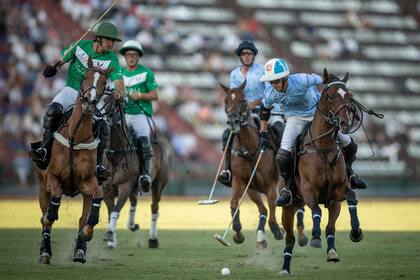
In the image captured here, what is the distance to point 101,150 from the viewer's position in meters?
13.2

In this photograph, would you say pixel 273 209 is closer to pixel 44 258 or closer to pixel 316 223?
pixel 316 223

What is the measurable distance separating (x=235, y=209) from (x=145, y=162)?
1576mm

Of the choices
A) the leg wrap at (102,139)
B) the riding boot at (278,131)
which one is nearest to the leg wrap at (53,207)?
the leg wrap at (102,139)

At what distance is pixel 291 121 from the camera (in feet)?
43.2

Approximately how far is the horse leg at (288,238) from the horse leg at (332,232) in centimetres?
41

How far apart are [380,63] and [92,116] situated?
25.3m

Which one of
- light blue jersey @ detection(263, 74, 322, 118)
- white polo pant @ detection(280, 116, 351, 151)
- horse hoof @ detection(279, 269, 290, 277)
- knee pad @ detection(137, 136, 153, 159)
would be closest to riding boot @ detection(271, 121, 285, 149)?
knee pad @ detection(137, 136, 153, 159)

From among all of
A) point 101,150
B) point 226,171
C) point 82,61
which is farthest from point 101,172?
point 226,171

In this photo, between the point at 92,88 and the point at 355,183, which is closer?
the point at 92,88

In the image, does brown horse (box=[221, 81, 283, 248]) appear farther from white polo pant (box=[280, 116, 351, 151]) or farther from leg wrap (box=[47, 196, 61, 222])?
leg wrap (box=[47, 196, 61, 222])

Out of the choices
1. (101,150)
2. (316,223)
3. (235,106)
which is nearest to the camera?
(316,223)

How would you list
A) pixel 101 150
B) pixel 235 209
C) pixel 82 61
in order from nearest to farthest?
1. pixel 101 150
2. pixel 82 61
3. pixel 235 209

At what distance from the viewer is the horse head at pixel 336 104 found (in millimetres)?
12052

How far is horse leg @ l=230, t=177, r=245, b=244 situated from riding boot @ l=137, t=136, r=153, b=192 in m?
1.29
